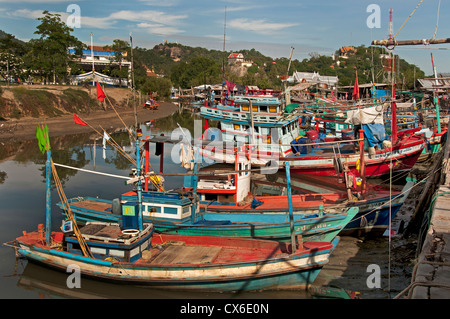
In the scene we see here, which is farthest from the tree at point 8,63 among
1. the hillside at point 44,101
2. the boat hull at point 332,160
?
the boat hull at point 332,160

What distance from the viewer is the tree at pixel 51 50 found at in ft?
199

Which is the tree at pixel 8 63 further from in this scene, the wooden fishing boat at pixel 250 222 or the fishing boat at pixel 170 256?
the fishing boat at pixel 170 256

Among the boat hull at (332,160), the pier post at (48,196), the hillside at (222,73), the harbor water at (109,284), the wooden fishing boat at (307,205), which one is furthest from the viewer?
the hillside at (222,73)

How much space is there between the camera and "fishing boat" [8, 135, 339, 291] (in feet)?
37.9

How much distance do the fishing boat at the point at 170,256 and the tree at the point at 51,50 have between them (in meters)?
53.4

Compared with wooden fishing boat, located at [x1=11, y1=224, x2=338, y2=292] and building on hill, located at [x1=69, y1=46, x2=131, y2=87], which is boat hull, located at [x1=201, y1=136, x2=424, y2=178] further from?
building on hill, located at [x1=69, y1=46, x2=131, y2=87]

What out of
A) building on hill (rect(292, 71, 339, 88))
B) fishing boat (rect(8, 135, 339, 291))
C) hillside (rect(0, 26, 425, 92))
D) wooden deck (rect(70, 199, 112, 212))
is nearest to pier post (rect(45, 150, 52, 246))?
fishing boat (rect(8, 135, 339, 291))

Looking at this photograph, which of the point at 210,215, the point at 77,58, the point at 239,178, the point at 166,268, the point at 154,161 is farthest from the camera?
the point at 77,58

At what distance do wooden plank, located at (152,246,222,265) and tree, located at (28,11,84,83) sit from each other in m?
55.3

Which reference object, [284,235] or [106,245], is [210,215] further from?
[106,245]

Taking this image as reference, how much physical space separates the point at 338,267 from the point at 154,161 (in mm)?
19730
